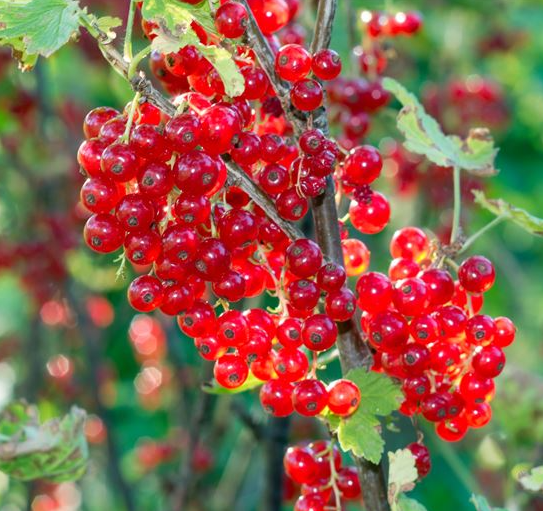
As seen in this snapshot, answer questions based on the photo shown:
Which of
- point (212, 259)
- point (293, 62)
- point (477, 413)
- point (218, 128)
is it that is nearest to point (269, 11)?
point (293, 62)

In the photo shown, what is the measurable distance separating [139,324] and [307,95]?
2.07m

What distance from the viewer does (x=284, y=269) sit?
1060 millimetres

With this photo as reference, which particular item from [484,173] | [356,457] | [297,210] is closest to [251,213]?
[297,210]

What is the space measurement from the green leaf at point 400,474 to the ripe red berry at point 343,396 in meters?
0.07

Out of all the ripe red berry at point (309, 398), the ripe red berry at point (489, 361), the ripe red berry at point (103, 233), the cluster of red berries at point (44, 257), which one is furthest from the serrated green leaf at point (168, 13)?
the cluster of red berries at point (44, 257)

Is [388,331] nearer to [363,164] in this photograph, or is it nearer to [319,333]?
[319,333]

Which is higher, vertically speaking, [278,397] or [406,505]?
[278,397]

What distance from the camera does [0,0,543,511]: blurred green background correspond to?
231cm

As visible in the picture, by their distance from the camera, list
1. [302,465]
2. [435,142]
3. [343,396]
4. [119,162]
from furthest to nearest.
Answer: [435,142]
[302,465]
[343,396]
[119,162]

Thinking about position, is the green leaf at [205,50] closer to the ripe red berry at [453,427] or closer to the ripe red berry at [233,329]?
the ripe red berry at [233,329]

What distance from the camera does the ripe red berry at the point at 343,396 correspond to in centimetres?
104

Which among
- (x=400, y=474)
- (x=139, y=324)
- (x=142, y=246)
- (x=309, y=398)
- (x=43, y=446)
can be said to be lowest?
(x=139, y=324)

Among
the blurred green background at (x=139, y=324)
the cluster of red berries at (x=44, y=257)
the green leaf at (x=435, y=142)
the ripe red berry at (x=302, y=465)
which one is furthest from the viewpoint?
the cluster of red berries at (x=44, y=257)

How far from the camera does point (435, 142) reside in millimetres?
1286
